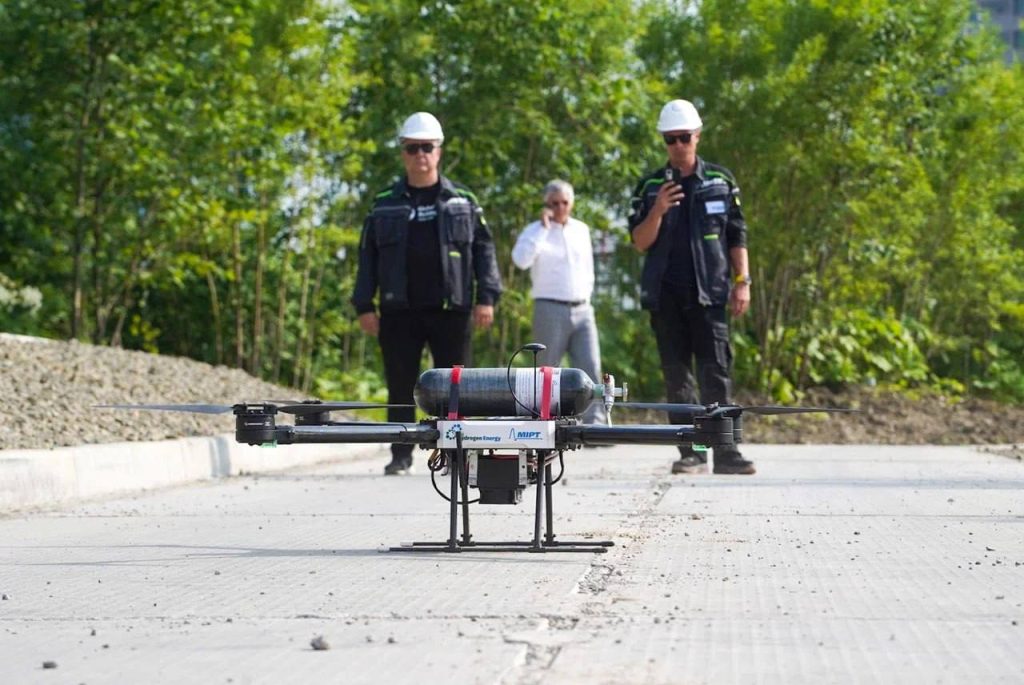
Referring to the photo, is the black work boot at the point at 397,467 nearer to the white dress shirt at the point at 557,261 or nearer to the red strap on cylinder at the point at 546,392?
the white dress shirt at the point at 557,261

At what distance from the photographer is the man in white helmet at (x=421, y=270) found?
1215 centimetres

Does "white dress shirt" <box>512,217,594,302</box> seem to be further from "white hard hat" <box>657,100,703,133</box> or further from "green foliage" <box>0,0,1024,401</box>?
"green foliage" <box>0,0,1024,401</box>

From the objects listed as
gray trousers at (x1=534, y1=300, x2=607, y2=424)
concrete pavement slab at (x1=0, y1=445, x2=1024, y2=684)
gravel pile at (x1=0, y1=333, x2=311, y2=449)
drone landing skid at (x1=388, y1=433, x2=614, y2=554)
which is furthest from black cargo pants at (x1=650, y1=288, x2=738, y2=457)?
drone landing skid at (x1=388, y1=433, x2=614, y2=554)

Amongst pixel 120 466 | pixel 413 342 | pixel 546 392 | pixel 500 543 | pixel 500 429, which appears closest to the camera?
pixel 500 429

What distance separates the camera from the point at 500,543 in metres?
7.32

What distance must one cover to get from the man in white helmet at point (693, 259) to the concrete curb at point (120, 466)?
2.77m

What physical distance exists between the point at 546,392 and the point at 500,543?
0.60m

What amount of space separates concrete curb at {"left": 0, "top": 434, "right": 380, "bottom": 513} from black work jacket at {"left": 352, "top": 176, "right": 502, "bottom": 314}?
4.37ft

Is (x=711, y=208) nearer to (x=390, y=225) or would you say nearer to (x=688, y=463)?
(x=688, y=463)

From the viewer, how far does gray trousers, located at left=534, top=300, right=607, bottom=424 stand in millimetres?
14109

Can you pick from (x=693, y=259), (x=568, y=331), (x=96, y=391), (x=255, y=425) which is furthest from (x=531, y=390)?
(x=96, y=391)

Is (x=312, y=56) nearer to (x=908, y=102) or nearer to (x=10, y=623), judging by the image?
(x=908, y=102)

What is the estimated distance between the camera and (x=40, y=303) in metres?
18.9

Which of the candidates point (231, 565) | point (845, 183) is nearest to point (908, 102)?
point (845, 183)
